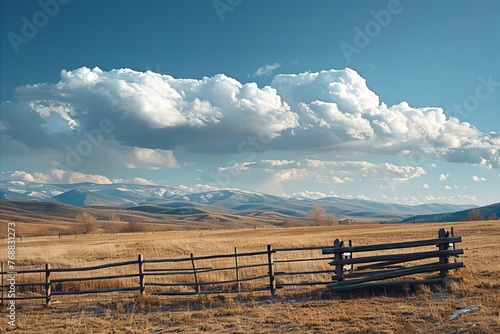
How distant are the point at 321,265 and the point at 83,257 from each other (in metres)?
23.8

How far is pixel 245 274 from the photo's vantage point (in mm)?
23062

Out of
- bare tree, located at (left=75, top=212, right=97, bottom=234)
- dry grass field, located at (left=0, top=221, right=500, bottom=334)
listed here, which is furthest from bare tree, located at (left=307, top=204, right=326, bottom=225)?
dry grass field, located at (left=0, top=221, right=500, bottom=334)

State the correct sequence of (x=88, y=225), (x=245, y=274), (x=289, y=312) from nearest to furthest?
(x=289, y=312) < (x=245, y=274) < (x=88, y=225)

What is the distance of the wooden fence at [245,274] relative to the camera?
1565 cm

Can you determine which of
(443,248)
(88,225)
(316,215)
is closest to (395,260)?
(443,248)

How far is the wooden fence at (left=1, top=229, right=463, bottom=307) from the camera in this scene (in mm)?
15648

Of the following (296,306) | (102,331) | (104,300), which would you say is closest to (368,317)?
(296,306)

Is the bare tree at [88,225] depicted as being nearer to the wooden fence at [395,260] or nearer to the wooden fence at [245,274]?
the wooden fence at [245,274]

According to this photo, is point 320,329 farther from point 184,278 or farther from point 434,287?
point 184,278

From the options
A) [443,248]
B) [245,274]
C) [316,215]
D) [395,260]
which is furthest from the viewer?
[316,215]

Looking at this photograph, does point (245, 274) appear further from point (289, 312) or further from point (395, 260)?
point (289, 312)

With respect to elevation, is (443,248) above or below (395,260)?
above

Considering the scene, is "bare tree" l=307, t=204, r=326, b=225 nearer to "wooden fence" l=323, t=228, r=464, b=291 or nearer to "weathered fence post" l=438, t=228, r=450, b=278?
"weathered fence post" l=438, t=228, r=450, b=278

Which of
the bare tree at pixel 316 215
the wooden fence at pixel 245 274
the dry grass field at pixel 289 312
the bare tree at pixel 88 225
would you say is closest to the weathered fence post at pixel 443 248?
the wooden fence at pixel 245 274
